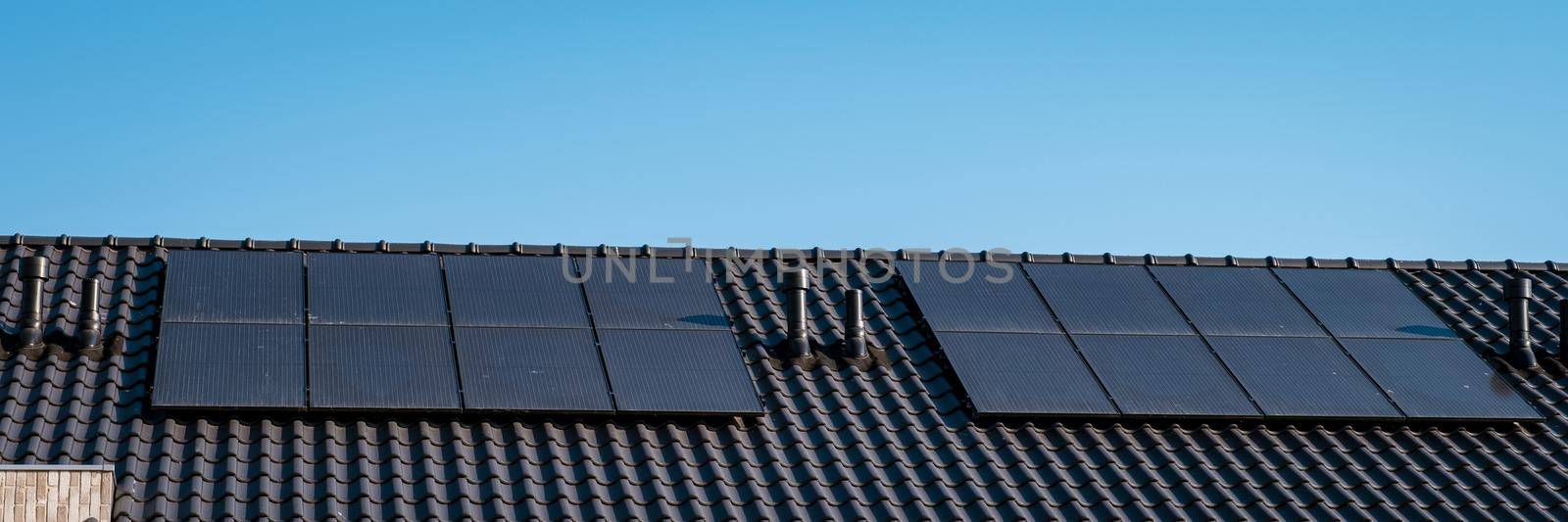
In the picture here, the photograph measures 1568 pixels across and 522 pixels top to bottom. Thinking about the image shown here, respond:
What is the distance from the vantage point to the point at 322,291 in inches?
585

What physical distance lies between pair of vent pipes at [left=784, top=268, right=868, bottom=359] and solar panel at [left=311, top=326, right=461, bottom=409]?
2.86 metres

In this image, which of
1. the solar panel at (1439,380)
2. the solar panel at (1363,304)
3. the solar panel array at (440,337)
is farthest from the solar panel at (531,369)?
the solar panel at (1363,304)

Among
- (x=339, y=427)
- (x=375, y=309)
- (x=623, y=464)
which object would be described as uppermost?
(x=375, y=309)

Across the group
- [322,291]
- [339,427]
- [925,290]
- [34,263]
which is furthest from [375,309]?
[925,290]

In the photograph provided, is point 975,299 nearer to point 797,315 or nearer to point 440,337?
point 797,315

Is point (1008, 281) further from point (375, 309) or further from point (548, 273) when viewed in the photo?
point (375, 309)

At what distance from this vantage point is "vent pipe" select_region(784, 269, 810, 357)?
49.5ft

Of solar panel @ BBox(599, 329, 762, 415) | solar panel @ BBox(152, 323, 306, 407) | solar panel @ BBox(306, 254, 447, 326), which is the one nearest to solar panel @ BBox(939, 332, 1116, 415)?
solar panel @ BBox(599, 329, 762, 415)

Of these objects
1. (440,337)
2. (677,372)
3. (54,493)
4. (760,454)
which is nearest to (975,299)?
(677,372)

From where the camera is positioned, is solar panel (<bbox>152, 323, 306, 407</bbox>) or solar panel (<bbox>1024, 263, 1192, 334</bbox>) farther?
solar panel (<bbox>1024, 263, 1192, 334</bbox>)

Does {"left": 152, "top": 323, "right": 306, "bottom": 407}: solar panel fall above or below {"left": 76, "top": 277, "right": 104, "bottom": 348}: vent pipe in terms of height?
below

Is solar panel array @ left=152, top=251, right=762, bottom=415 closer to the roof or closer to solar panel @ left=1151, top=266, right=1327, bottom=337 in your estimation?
the roof

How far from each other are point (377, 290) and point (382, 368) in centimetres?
148

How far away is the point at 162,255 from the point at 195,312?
5.98 feet
